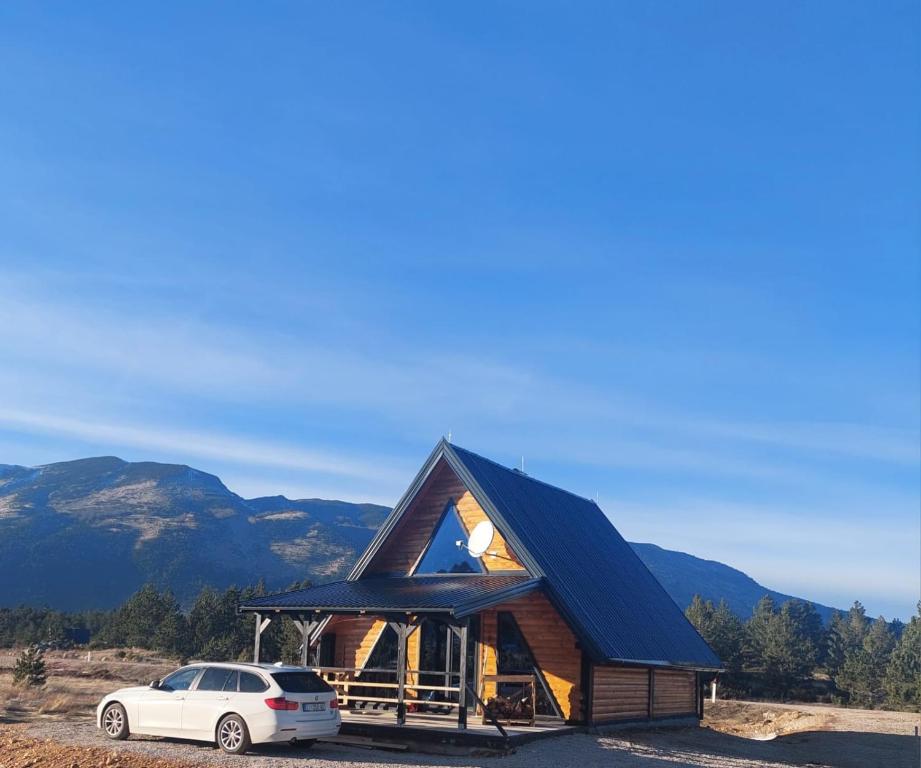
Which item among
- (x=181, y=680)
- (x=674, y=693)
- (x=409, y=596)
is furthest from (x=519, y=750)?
(x=674, y=693)

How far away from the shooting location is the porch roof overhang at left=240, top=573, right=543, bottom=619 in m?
16.5

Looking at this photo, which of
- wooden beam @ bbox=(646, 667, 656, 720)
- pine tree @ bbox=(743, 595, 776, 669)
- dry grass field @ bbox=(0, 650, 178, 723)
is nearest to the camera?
wooden beam @ bbox=(646, 667, 656, 720)

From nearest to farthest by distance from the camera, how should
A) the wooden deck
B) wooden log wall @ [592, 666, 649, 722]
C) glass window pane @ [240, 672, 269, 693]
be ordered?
glass window pane @ [240, 672, 269, 693]
the wooden deck
wooden log wall @ [592, 666, 649, 722]

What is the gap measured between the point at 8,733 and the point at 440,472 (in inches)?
409

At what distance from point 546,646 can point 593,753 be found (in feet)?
13.0

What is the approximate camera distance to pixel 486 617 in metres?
20.2

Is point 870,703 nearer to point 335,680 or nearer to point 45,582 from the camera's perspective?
point 335,680

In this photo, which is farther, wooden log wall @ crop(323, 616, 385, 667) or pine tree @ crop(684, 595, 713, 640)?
pine tree @ crop(684, 595, 713, 640)

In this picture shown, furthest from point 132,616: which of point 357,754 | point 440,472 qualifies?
point 357,754

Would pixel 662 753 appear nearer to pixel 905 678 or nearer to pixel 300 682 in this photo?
pixel 300 682

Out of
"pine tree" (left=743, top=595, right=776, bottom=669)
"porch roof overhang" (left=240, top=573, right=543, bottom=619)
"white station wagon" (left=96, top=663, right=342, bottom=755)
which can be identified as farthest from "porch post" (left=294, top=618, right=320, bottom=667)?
"pine tree" (left=743, top=595, right=776, bottom=669)

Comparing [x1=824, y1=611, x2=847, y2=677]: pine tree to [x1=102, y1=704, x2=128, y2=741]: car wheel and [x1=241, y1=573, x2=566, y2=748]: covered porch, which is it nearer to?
[x1=241, y1=573, x2=566, y2=748]: covered porch

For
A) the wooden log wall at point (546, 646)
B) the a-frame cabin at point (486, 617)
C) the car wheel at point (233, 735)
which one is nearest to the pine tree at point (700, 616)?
the a-frame cabin at point (486, 617)

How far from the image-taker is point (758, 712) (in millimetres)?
40219
